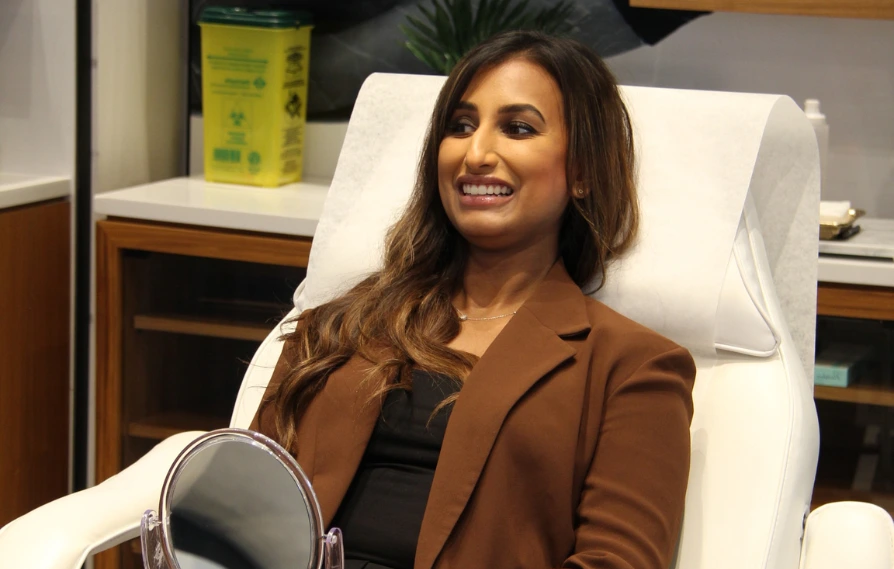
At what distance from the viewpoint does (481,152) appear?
4.59 ft

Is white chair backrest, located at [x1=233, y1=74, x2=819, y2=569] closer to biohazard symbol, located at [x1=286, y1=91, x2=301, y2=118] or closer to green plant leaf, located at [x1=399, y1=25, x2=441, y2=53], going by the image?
green plant leaf, located at [x1=399, y1=25, x2=441, y2=53]

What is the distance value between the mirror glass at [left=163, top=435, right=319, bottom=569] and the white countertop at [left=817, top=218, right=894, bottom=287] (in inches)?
44.6

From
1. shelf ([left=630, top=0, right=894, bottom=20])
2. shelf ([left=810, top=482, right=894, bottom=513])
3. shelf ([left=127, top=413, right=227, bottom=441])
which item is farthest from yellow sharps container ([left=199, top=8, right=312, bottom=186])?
shelf ([left=810, top=482, right=894, bottom=513])

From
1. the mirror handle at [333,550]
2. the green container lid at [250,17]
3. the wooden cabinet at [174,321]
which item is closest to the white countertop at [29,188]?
the wooden cabinet at [174,321]

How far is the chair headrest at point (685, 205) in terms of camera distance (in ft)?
4.79

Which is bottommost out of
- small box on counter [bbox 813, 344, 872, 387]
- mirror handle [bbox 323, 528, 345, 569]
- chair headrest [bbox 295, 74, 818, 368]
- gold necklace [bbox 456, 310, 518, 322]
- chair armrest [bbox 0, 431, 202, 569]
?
chair armrest [bbox 0, 431, 202, 569]

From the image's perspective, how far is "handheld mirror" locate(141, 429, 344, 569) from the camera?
1076mm

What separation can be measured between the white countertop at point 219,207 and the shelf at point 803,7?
778mm

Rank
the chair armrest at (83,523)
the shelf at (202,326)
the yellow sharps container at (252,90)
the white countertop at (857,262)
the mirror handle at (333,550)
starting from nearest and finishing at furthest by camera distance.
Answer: the mirror handle at (333,550) < the chair armrest at (83,523) < the white countertop at (857,262) < the shelf at (202,326) < the yellow sharps container at (252,90)

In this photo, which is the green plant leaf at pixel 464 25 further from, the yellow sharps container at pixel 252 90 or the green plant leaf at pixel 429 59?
the yellow sharps container at pixel 252 90

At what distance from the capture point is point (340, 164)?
1780mm

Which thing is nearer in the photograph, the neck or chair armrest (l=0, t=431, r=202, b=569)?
chair armrest (l=0, t=431, r=202, b=569)

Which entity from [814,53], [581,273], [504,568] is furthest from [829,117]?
[504,568]

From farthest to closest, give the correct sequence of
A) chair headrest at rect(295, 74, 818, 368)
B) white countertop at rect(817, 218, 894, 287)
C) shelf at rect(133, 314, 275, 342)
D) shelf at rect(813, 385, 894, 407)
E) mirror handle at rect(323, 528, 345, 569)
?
shelf at rect(133, 314, 275, 342)
shelf at rect(813, 385, 894, 407)
white countertop at rect(817, 218, 894, 287)
chair headrest at rect(295, 74, 818, 368)
mirror handle at rect(323, 528, 345, 569)
